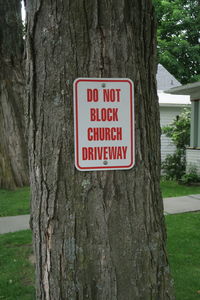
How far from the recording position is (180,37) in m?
29.5

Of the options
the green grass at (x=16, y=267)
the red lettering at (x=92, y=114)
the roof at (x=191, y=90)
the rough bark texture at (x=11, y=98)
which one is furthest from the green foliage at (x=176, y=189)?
the red lettering at (x=92, y=114)

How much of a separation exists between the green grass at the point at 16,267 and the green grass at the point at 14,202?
1.81 meters

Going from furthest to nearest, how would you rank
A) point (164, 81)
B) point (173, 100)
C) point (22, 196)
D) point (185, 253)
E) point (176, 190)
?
point (164, 81)
point (173, 100)
point (176, 190)
point (22, 196)
point (185, 253)

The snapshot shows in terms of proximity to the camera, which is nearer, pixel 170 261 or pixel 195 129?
pixel 170 261

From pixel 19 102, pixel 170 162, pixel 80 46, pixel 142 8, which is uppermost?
pixel 142 8

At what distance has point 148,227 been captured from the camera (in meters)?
1.96

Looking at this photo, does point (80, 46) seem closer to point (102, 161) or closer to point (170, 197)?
point (102, 161)

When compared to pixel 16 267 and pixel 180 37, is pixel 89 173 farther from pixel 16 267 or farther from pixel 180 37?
pixel 180 37

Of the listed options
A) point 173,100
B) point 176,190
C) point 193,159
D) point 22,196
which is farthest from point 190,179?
point 173,100

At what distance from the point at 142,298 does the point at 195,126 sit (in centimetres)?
1027

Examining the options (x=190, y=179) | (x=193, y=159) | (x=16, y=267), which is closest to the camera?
(x=16, y=267)

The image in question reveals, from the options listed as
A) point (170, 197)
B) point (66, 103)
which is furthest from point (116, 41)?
point (170, 197)

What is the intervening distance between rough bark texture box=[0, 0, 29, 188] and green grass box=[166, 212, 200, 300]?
5.48 meters

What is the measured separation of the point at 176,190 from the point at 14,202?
4.55 m
